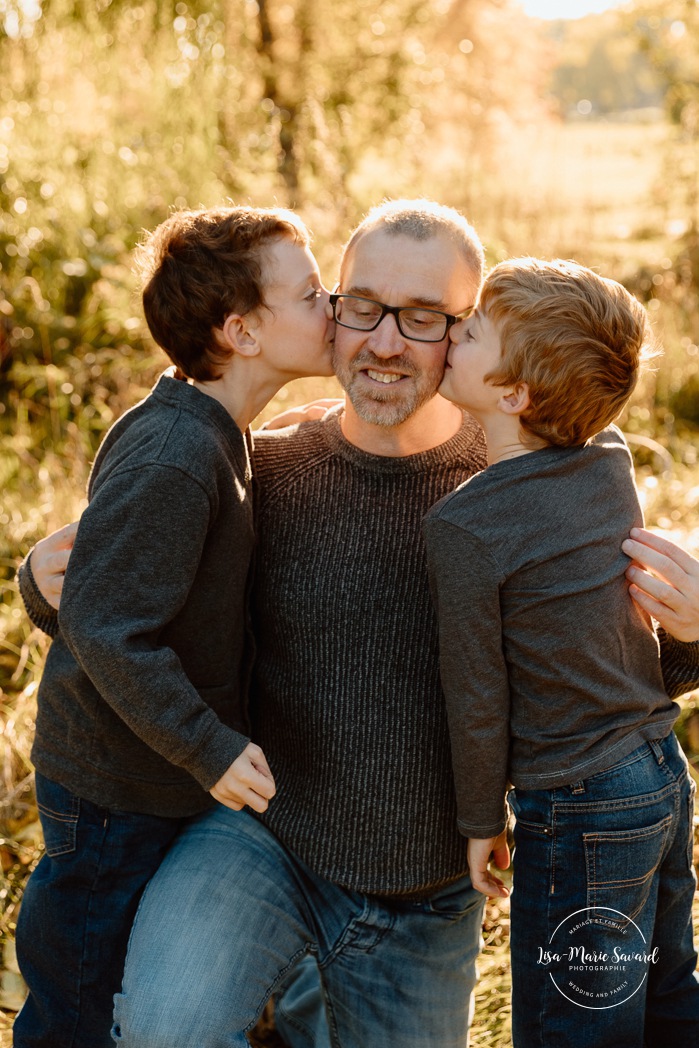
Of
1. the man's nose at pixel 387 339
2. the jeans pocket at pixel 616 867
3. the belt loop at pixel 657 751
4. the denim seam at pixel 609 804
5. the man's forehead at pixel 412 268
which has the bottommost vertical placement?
the jeans pocket at pixel 616 867

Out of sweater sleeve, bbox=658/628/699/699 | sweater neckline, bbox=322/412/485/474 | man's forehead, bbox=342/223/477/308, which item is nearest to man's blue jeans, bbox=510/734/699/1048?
sweater sleeve, bbox=658/628/699/699

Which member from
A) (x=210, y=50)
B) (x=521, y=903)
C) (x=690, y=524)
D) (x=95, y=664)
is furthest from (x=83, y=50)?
(x=521, y=903)

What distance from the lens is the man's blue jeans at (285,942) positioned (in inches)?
78.7

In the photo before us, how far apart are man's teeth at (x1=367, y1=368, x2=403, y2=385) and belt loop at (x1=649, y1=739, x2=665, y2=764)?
97cm

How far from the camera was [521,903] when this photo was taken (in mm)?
1951

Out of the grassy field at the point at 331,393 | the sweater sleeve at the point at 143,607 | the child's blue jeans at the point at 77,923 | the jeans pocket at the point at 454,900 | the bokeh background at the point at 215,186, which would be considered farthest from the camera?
the bokeh background at the point at 215,186

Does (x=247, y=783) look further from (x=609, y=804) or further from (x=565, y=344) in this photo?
(x=565, y=344)

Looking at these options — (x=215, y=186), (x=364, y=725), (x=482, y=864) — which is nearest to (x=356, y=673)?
(x=364, y=725)

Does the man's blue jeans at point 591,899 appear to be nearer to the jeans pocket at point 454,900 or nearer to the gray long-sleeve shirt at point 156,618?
the jeans pocket at point 454,900

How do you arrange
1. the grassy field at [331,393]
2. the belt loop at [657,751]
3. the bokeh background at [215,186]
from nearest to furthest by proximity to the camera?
the belt loop at [657,751] → the grassy field at [331,393] → the bokeh background at [215,186]

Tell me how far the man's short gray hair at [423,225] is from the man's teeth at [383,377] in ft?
1.05

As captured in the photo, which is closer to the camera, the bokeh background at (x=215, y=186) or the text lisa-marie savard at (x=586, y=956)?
the text lisa-marie savard at (x=586, y=956)

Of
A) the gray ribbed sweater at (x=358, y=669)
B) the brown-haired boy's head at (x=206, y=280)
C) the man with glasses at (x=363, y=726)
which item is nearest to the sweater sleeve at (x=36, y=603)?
the gray ribbed sweater at (x=358, y=669)

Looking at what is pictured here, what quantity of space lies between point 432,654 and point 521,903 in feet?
1.78
